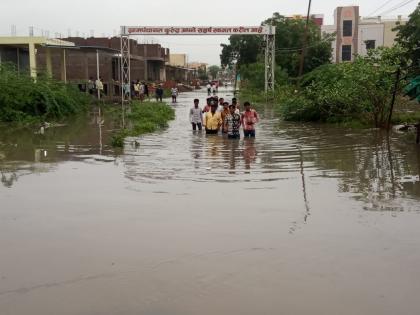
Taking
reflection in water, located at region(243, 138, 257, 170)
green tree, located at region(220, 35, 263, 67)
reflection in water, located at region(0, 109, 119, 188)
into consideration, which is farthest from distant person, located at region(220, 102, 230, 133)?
green tree, located at region(220, 35, 263, 67)

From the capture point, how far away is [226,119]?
16.2 metres

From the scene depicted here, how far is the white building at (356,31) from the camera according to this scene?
2502 inches

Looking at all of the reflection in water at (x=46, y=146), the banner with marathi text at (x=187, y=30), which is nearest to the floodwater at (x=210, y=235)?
the reflection in water at (x=46, y=146)

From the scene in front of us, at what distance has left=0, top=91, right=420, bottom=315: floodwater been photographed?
4.56 metres

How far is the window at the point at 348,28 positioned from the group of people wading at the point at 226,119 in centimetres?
5057

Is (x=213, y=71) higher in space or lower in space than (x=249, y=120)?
higher

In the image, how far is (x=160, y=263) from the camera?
5391 millimetres

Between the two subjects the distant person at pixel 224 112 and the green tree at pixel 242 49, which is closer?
the distant person at pixel 224 112

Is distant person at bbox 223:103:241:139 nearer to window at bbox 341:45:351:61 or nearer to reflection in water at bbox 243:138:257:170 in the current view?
reflection in water at bbox 243:138:257:170

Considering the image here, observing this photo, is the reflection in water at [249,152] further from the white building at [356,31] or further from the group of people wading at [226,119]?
the white building at [356,31]

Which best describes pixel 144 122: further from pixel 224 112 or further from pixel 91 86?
pixel 91 86

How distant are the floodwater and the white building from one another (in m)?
55.6

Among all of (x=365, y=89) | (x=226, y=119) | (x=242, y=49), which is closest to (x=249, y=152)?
(x=226, y=119)

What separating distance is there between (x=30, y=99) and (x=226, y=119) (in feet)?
35.9
